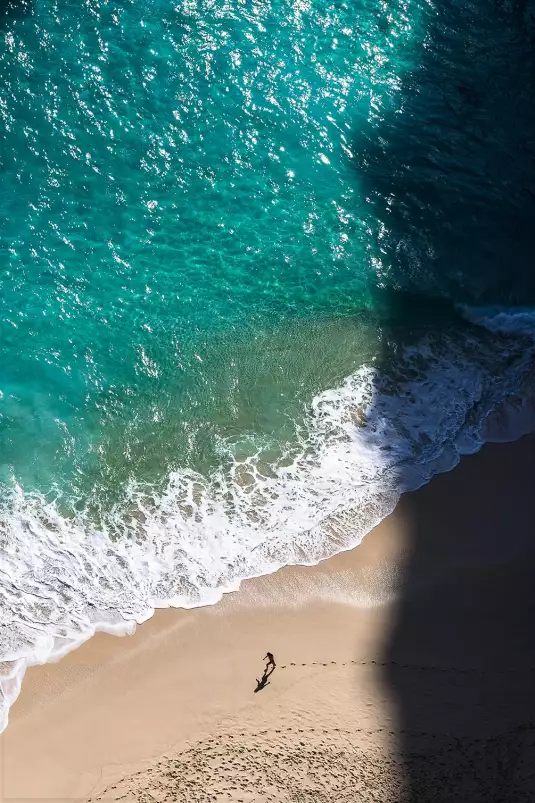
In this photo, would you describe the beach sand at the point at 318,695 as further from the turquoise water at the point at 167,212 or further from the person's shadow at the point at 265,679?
the turquoise water at the point at 167,212

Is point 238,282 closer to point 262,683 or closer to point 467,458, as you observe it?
point 467,458

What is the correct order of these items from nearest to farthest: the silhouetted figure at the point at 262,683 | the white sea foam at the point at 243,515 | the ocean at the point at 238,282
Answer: the silhouetted figure at the point at 262,683
the white sea foam at the point at 243,515
the ocean at the point at 238,282

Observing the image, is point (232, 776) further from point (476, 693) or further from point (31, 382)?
point (31, 382)

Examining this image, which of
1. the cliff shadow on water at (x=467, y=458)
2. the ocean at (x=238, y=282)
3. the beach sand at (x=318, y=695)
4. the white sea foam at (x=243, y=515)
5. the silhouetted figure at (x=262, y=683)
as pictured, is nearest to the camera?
the beach sand at (x=318, y=695)

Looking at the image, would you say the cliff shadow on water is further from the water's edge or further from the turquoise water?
the turquoise water

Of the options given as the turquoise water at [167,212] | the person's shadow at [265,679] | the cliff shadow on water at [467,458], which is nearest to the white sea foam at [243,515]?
the turquoise water at [167,212]

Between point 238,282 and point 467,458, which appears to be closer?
point 467,458

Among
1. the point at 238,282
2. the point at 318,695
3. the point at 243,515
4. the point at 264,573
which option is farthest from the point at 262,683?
the point at 238,282

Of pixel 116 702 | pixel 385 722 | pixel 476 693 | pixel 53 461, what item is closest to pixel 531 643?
pixel 476 693
